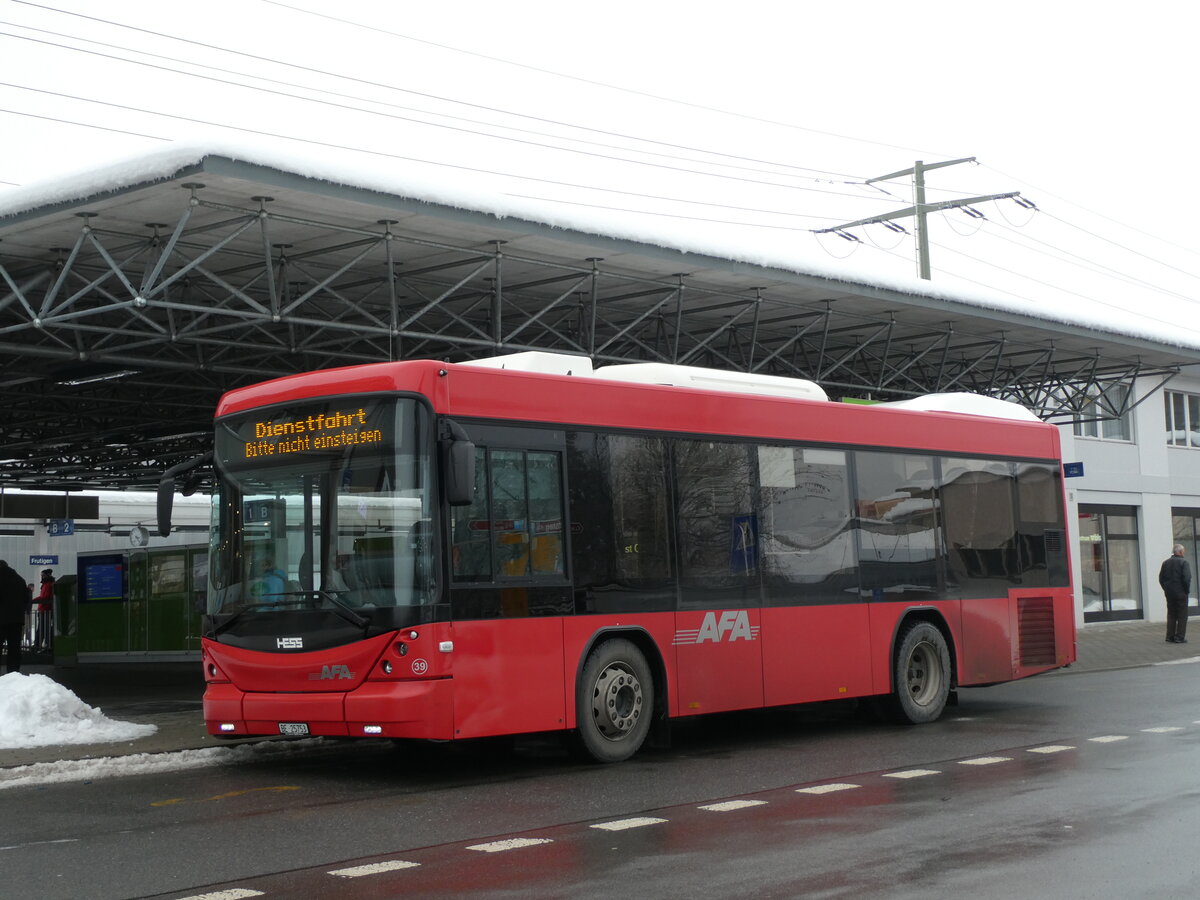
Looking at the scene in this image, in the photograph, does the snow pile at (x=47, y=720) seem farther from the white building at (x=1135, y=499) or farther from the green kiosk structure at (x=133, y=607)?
the white building at (x=1135, y=499)

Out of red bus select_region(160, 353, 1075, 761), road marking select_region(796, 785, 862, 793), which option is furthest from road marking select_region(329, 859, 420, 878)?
road marking select_region(796, 785, 862, 793)

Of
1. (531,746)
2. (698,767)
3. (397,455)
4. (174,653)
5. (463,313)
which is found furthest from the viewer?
(174,653)

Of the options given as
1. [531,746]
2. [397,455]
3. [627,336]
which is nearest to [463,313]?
[627,336]

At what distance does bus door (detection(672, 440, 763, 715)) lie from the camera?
40.3ft

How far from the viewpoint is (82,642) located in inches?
1050

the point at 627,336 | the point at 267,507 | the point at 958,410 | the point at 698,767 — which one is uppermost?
the point at 627,336

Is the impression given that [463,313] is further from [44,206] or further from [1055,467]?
[1055,467]

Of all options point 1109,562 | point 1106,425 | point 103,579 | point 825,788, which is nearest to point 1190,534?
point 1109,562

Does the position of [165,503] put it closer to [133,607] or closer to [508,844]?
[508,844]

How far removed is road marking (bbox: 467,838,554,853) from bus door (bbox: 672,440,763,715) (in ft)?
13.3

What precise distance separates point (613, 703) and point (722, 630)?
4.51 ft

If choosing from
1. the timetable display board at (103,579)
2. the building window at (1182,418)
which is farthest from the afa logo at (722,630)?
the building window at (1182,418)

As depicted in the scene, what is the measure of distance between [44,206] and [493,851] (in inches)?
368

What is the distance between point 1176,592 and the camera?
2803cm
